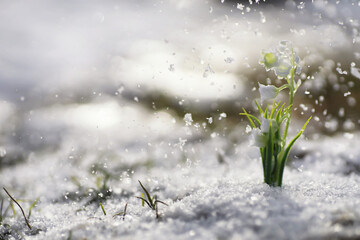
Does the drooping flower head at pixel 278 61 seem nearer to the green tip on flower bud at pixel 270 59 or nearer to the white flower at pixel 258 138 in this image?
the green tip on flower bud at pixel 270 59

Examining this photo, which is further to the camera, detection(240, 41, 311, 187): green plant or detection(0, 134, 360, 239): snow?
detection(240, 41, 311, 187): green plant

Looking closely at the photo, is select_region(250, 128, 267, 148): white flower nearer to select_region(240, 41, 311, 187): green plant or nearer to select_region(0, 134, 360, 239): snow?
select_region(240, 41, 311, 187): green plant

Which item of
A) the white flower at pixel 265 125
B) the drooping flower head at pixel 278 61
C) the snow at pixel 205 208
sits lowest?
the snow at pixel 205 208

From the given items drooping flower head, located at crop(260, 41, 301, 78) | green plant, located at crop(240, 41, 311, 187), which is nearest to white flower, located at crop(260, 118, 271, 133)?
green plant, located at crop(240, 41, 311, 187)

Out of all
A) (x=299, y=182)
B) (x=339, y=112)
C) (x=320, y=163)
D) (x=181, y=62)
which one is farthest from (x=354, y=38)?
(x=299, y=182)

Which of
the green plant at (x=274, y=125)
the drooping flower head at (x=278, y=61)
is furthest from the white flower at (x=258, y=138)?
the drooping flower head at (x=278, y=61)

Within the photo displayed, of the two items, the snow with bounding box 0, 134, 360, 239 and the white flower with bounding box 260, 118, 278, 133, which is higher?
the white flower with bounding box 260, 118, 278, 133

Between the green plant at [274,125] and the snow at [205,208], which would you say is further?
the green plant at [274,125]

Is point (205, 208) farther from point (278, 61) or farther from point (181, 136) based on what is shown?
point (181, 136)

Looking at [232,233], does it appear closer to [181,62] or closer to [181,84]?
[181,84]

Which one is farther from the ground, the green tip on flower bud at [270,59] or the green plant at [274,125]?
the green tip on flower bud at [270,59]
